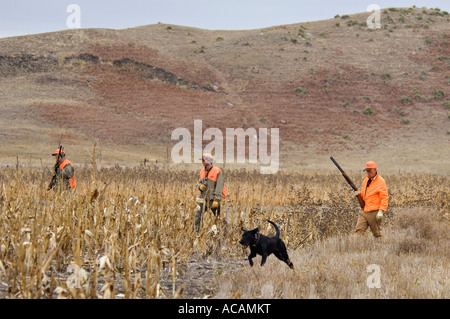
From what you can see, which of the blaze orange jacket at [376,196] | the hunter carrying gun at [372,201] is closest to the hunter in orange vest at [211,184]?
the hunter carrying gun at [372,201]

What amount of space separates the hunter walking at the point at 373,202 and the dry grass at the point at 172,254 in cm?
29

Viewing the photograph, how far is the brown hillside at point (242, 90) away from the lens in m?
39.7

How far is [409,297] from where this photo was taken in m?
5.40

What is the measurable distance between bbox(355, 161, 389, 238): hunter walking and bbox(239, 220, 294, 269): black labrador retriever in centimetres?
319

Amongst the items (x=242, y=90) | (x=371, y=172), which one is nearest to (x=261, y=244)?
(x=371, y=172)

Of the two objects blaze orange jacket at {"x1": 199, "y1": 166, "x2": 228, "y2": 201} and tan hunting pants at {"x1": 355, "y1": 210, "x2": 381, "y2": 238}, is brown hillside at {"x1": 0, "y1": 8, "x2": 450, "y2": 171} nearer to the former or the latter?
blaze orange jacket at {"x1": 199, "y1": 166, "x2": 228, "y2": 201}

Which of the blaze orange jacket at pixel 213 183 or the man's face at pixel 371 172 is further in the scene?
the man's face at pixel 371 172

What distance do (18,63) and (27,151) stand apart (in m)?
25.4

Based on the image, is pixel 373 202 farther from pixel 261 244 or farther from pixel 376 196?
pixel 261 244

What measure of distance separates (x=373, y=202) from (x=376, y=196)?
0.39 ft

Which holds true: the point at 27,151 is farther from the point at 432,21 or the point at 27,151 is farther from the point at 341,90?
→ the point at 432,21

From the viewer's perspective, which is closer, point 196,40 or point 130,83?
point 130,83

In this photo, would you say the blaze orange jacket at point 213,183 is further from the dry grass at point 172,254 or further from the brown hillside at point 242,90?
the brown hillside at point 242,90
